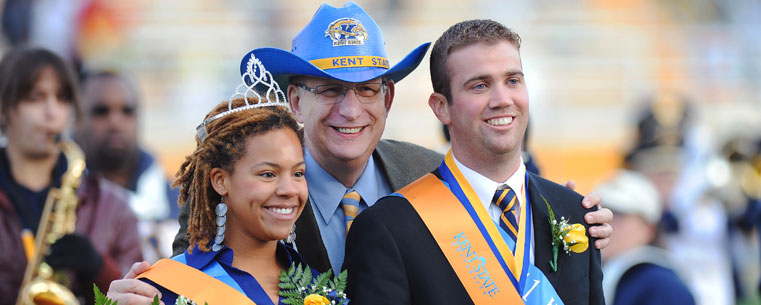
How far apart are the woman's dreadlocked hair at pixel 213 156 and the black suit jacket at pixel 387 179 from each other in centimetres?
34

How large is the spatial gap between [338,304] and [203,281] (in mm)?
433

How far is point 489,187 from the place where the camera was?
369 centimetres

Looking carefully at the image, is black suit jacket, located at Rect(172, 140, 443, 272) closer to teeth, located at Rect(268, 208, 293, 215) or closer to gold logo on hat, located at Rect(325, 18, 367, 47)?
teeth, located at Rect(268, 208, 293, 215)

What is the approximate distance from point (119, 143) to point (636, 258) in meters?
3.49

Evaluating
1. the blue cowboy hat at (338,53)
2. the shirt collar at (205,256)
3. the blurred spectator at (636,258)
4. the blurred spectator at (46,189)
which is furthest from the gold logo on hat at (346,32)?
the blurred spectator at (636,258)

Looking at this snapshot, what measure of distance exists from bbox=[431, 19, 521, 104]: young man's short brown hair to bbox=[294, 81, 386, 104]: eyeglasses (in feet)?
1.36

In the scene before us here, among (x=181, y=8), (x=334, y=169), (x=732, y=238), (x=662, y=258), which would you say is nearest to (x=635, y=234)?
(x=662, y=258)

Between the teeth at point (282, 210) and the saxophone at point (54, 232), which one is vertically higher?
the teeth at point (282, 210)

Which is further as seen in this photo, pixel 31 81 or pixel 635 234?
pixel 635 234

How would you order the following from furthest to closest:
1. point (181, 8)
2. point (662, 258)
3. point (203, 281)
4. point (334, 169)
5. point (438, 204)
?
point (181, 8), point (662, 258), point (334, 169), point (438, 204), point (203, 281)

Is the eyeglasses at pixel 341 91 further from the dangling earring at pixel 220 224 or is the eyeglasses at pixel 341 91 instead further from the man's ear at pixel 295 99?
the dangling earring at pixel 220 224

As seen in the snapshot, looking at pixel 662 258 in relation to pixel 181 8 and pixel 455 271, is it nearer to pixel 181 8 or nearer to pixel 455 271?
pixel 455 271

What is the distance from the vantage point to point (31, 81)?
542cm

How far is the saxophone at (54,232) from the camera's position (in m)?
5.15
